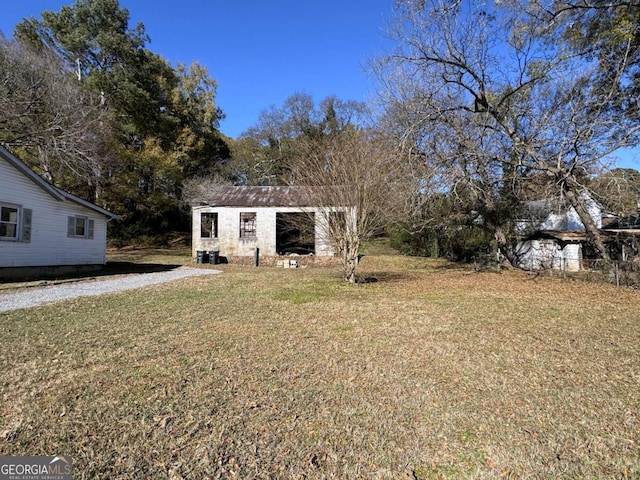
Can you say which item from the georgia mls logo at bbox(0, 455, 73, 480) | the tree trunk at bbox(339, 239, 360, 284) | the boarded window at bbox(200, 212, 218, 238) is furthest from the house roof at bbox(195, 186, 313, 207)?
the georgia mls logo at bbox(0, 455, 73, 480)

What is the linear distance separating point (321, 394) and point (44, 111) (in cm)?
2289

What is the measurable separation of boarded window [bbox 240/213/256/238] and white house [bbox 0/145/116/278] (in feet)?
22.0

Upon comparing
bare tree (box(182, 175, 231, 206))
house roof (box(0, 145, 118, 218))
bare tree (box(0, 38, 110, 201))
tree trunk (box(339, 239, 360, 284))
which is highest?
bare tree (box(0, 38, 110, 201))

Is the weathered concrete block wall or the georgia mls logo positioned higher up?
the weathered concrete block wall

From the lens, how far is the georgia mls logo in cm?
217

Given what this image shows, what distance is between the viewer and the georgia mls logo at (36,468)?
2.17 m

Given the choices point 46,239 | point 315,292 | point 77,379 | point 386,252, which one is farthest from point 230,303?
point 386,252

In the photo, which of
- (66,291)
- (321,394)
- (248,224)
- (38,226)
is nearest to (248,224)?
A: (248,224)

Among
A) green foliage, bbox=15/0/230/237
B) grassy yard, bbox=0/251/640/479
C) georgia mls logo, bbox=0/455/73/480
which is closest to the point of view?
georgia mls logo, bbox=0/455/73/480

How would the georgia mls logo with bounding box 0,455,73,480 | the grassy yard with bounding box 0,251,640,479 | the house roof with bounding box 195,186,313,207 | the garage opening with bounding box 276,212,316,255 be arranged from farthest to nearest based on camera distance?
1. the house roof with bounding box 195,186,313,207
2. the garage opening with bounding box 276,212,316,255
3. the grassy yard with bounding box 0,251,640,479
4. the georgia mls logo with bounding box 0,455,73,480

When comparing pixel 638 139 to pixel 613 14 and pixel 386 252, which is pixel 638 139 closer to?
pixel 613 14

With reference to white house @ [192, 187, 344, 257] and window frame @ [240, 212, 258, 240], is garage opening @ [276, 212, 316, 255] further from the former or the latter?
window frame @ [240, 212, 258, 240]

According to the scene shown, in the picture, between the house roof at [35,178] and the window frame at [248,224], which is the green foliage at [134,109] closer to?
the house roof at [35,178]

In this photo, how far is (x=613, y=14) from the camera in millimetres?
10086
